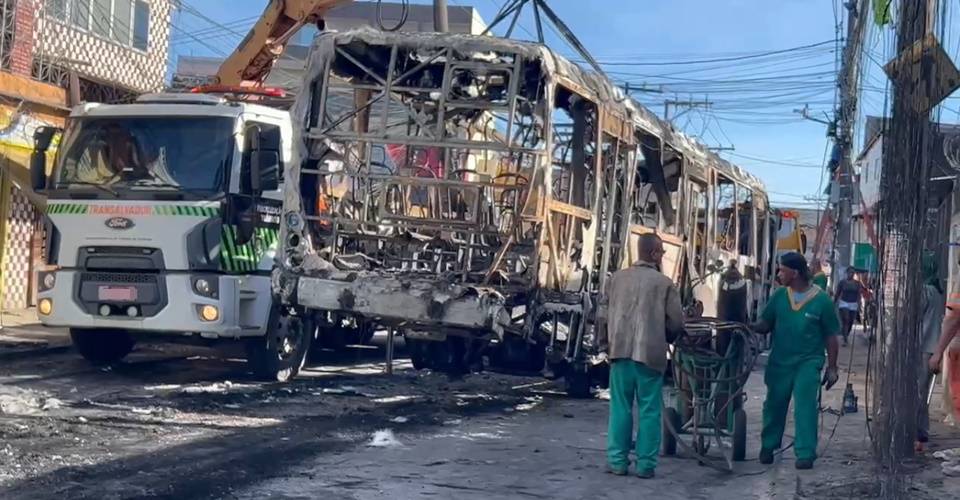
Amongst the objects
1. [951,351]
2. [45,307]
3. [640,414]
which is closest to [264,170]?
[45,307]

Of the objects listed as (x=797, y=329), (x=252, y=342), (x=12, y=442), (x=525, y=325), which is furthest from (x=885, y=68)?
(x=252, y=342)

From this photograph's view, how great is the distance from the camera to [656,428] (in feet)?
26.1

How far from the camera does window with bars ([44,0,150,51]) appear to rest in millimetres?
20484

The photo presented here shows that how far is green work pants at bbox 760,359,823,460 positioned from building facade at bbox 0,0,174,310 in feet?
37.7

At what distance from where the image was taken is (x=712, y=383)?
8695 mm

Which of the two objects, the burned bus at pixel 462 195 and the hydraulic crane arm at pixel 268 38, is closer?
the burned bus at pixel 462 195

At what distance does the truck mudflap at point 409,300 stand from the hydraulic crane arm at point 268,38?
6.30m

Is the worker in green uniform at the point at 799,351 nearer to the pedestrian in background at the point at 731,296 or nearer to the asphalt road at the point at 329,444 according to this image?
the asphalt road at the point at 329,444

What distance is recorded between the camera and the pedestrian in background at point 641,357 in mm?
7957

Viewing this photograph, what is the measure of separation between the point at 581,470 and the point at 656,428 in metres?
0.66

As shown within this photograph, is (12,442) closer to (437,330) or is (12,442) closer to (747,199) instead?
(437,330)

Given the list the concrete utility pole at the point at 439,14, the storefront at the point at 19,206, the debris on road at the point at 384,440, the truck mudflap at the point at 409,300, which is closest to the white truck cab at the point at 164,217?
the truck mudflap at the point at 409,300

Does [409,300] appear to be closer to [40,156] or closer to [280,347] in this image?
[280,347]

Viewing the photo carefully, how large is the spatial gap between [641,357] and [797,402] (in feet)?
4.36
